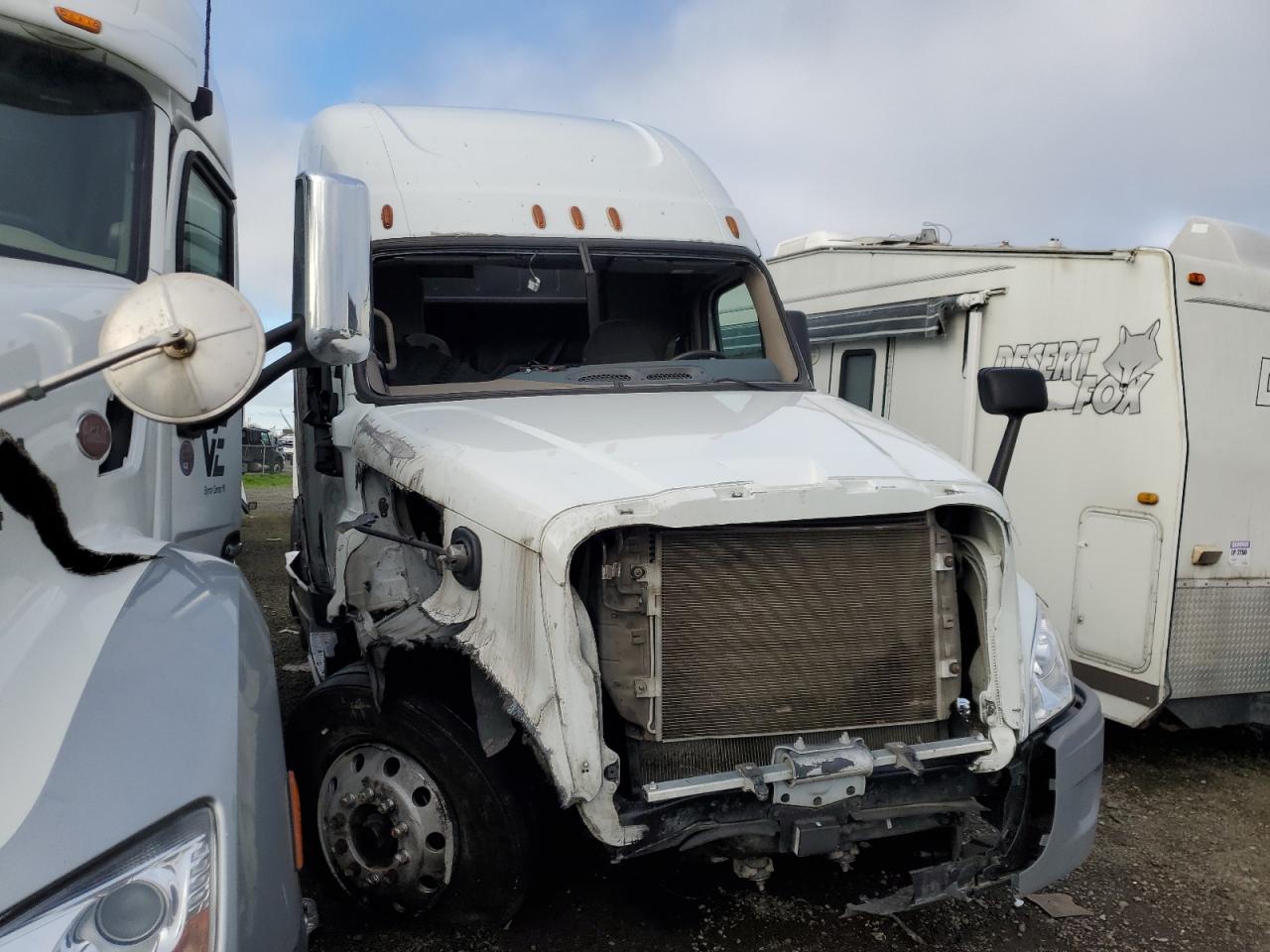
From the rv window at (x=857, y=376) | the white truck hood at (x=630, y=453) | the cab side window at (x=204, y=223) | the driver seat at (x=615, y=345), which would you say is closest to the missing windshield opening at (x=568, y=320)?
the driver seat at (x=615, y=345)

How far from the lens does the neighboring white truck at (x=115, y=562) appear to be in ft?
5.35

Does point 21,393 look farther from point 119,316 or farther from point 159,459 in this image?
point 159,459

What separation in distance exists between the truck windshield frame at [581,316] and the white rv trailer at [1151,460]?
1.94 m

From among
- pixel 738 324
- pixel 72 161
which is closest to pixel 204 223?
pixel 72 161

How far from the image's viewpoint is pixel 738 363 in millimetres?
4539

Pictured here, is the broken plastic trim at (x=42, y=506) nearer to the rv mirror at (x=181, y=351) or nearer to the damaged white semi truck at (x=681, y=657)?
the rv mirror at (x=181, y=351)

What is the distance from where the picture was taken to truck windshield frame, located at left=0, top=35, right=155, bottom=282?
2.83m

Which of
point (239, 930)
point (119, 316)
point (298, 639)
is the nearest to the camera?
point (239, 930)

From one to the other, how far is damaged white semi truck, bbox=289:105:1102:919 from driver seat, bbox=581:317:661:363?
759mm

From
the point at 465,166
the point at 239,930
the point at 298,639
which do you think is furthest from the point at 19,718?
the point at 298,639

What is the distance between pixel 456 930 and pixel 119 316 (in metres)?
2.28

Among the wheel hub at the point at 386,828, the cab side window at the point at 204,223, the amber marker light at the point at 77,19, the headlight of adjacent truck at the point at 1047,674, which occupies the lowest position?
the wheel hub at the point at 386,828

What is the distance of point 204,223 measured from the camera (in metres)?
3.79

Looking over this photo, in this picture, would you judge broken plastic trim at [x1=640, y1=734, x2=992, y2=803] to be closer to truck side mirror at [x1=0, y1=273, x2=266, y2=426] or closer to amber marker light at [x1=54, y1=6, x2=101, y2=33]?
truck side mirror at [x1=0, y1=273, x2=266, y2=426]
